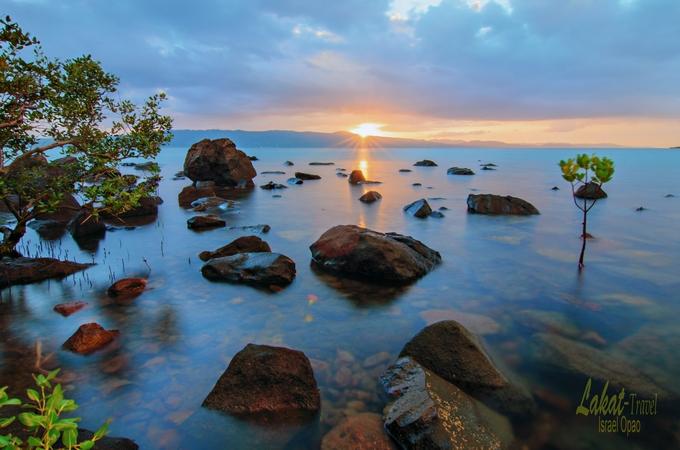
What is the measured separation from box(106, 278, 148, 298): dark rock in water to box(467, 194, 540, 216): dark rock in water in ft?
88.9

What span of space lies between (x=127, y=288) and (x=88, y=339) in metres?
4.51

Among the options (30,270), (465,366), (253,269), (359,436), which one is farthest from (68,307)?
(465,366)

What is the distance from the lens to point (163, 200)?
43500 millimetres

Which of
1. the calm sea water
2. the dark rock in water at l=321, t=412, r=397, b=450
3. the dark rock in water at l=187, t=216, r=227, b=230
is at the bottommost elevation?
the calm sea water

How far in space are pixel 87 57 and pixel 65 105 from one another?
1.78m

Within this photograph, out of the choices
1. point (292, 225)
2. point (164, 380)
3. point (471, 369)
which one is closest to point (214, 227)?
point (292, 225)

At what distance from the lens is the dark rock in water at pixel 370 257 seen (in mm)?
16359

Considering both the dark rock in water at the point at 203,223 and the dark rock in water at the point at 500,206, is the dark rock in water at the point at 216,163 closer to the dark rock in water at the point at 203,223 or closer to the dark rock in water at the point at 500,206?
the dark rock in water at the point at 203,223

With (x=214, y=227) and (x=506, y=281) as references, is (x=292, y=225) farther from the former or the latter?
(x=506, y=281)

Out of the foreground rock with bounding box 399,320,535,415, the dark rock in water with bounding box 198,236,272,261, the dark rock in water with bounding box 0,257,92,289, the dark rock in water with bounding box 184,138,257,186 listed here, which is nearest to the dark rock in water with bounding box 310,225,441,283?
the dark rock in water with bounding box 198,236,272,261

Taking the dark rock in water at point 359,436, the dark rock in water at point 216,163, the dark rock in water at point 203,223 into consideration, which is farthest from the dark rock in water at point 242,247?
the dark rock in water at point 216,163

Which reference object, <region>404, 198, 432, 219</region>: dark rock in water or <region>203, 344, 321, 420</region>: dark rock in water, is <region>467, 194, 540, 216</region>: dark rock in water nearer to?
<region>404, 198, 432, 219</region>: dark rock in water

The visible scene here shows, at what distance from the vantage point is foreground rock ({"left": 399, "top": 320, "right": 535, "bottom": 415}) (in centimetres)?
877

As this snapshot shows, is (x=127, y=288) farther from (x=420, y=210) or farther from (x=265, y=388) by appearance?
(x=420, y=210)
